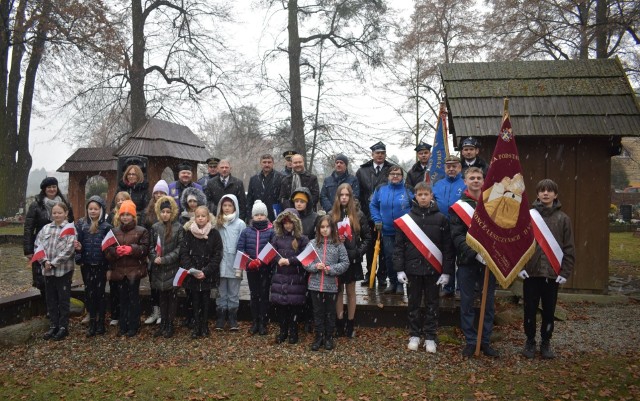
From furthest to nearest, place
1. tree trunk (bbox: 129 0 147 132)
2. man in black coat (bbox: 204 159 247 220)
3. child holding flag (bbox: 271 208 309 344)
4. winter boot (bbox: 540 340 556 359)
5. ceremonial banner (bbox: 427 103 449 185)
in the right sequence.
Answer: tree trunk (bbox: 129 0 147 132), ceremonial banner (bbox: 427 103 449 185), man in black coat (bbox: 204 159 247 220), child holding flag (bbox: 271 208 309 344), winter boot (bbox: 540 340 556 359)

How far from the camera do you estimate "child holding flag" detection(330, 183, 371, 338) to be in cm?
606

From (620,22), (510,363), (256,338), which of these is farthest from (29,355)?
(620,22)

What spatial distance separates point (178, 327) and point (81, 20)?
43.4 feet

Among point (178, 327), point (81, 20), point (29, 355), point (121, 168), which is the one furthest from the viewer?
point (81, 20)

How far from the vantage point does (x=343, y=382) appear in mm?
4844

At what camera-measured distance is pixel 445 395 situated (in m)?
4.57

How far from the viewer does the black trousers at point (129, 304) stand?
20.9 ft

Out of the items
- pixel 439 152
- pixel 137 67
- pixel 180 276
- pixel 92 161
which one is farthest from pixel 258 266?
pixel 92 161

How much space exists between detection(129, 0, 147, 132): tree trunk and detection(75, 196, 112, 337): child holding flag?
12045mm

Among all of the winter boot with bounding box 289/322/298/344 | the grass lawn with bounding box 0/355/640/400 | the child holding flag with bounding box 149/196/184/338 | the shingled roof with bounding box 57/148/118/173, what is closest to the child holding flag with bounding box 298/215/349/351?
the winter boot with bounding box 289/322/298/344

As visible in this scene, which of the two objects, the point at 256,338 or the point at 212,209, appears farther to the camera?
the point at 212,209

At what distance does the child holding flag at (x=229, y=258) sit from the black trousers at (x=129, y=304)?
1054 millimetres

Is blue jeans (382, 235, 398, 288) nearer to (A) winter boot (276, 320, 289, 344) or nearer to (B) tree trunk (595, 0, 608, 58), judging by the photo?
(A) winter boot (276, 320, 289, 344)

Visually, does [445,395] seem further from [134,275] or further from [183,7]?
[183,7]
